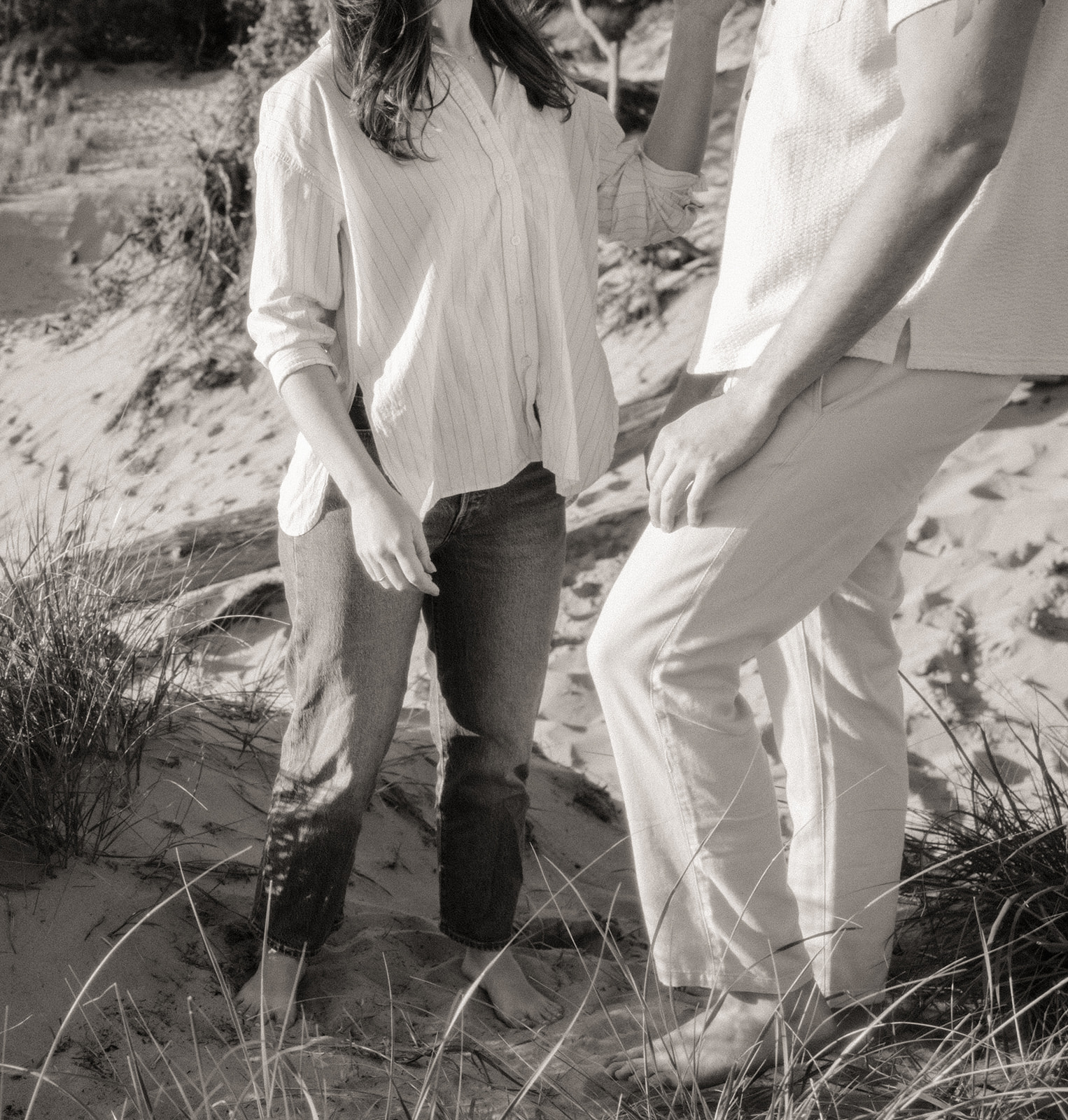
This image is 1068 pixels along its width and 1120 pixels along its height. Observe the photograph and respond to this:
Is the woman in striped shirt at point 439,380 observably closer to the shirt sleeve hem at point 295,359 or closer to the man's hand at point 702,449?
the shirt sleeve hem at point 295,359

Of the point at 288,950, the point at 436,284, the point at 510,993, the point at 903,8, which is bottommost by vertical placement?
the point at 510,993

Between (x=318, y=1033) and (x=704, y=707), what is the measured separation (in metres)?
0.95

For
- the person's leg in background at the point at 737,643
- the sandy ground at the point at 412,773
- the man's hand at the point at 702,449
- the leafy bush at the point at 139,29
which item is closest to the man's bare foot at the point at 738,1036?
the person's leg in background at the point at 737,643

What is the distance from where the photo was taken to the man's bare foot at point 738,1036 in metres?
1.82

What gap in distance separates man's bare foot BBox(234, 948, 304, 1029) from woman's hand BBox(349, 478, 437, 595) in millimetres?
738

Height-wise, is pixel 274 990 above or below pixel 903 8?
below

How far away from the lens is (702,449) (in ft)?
5.47

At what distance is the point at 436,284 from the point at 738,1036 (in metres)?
1.22

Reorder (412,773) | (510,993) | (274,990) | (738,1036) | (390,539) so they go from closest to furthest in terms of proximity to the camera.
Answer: (738,1036), (390,539), (274,990), (510,993), (412,773)

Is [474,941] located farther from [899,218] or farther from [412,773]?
[899,218]

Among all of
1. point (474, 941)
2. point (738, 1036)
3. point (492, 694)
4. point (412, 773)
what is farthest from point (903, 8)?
point (412, 773)

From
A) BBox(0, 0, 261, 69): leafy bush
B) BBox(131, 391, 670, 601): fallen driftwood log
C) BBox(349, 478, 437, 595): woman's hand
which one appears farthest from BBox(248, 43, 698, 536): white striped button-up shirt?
BBox(0, 0, 261, 69): leafy bush

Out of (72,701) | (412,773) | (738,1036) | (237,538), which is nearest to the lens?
(738,1036)

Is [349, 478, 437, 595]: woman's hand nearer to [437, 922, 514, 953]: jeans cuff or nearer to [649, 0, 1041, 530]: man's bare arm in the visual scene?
[649, 0, 1041, 530]: man's bare arm
